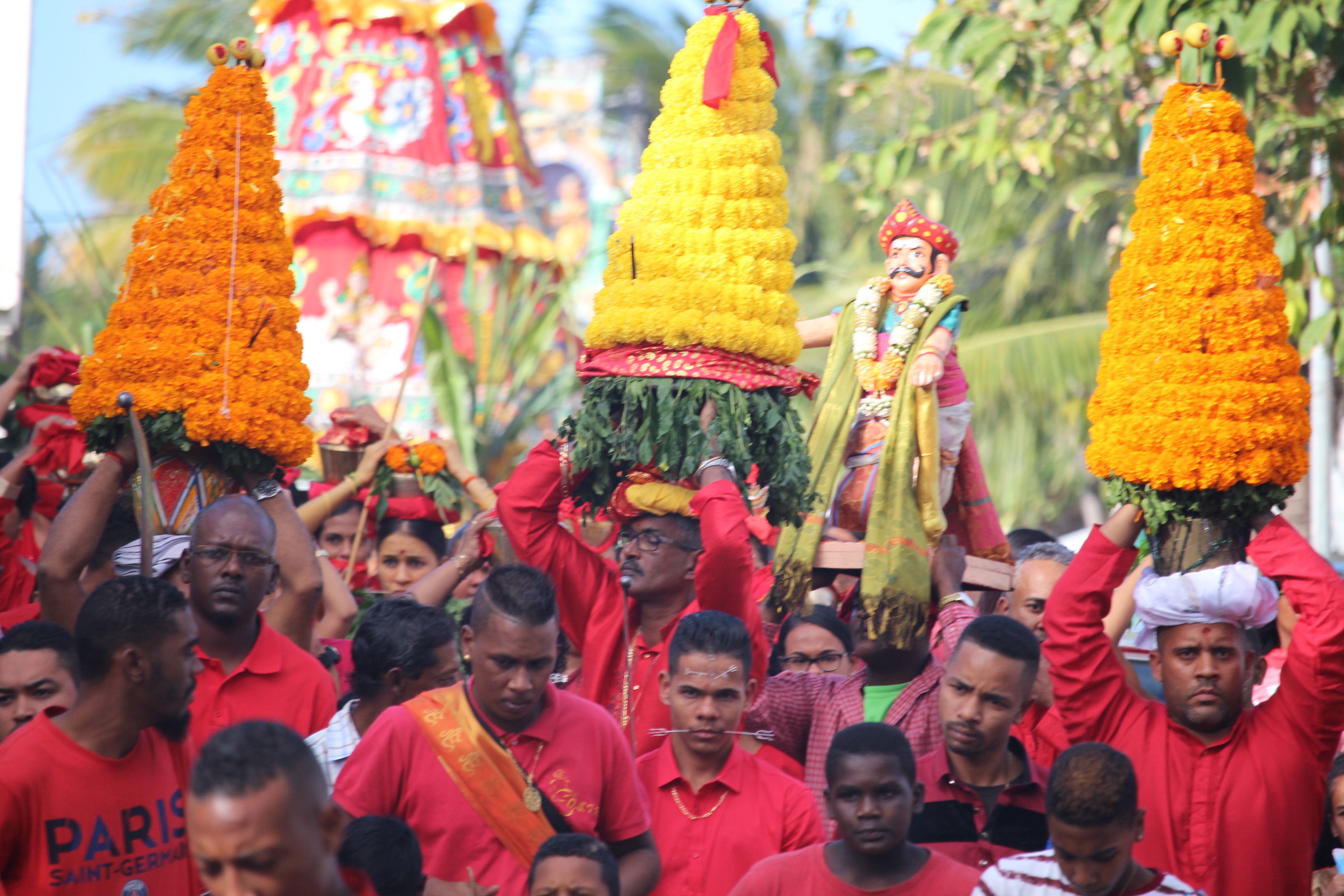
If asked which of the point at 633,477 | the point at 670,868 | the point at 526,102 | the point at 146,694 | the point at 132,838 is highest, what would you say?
the point at 526,102

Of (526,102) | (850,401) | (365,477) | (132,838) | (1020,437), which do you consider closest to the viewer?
(132,838)

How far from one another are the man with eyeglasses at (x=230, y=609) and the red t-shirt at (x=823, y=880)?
62.8 inches

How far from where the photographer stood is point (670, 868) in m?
4.52

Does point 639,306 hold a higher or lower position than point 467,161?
lower

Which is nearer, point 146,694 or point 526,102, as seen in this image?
point 146,694

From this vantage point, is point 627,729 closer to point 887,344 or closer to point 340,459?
point 887,344

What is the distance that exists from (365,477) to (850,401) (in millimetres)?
2271

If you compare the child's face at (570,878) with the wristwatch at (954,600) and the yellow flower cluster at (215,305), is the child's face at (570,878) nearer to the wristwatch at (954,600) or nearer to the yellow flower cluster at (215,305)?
the yellow flower cluster at (215,305)

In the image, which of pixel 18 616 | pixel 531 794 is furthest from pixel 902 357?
pixel 18 616

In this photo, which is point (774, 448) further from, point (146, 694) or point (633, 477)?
point (146, 694)

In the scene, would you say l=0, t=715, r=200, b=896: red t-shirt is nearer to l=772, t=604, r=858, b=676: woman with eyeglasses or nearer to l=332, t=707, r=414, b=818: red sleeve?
l=332, t=707, r=414, b=818: red sleeve

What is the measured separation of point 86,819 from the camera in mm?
3635

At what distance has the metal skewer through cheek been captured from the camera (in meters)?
4.59

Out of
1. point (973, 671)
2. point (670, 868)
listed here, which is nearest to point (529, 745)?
point (670, 868)
